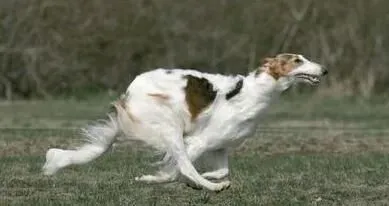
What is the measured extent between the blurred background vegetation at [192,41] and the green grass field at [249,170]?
9.05m

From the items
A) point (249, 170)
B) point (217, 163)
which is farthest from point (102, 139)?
point (249, 170)

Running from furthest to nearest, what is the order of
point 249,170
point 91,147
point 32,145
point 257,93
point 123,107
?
point 32,145, point 249,170, point 257,93, point 91,147, point 123,107

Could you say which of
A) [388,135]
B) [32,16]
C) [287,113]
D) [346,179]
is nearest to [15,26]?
[32,16]

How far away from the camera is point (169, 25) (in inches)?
1262

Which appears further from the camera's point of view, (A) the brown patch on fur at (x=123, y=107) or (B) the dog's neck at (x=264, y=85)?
(B) the dog's neck at (x=264, y=85)

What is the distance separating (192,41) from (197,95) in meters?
22.3

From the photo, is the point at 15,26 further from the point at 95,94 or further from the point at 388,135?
the point at 388,135

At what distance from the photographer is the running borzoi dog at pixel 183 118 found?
9922 millimetres

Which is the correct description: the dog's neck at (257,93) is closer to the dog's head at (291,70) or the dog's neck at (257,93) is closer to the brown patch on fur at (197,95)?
the dog's head at (291,70)

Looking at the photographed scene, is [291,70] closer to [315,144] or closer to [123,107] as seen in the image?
[123,107]


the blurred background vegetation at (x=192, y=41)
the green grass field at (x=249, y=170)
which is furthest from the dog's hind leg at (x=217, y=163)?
the blurred background vegetation at (x=192, y=41)

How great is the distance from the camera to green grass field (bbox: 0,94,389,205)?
10.4 meters

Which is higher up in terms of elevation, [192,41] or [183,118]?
[192,41]

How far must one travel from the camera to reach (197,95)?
10039 mm
